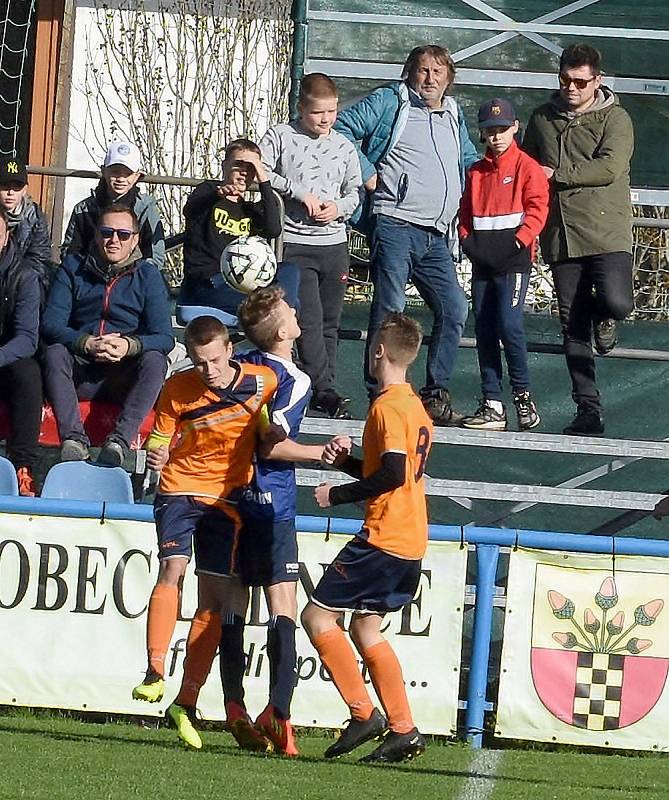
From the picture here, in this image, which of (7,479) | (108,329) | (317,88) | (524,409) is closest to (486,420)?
(524,409)

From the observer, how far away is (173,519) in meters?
7.54

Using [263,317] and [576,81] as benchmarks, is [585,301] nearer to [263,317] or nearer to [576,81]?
[576,81]

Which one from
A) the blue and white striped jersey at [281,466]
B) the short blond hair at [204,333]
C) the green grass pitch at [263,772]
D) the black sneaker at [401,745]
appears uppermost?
the short blond hair at [204,333]

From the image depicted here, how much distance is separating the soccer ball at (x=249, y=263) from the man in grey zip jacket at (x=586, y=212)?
5.93 ft

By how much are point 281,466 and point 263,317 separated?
0.66m

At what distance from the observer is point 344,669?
7.46 m

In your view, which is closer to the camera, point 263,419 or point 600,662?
point 263,419

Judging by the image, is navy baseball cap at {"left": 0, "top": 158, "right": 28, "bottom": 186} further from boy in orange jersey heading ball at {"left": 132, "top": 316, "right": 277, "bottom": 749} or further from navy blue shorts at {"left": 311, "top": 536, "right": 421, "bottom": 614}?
navy blue shorts at {"left": 311, "top": 536, "right": 421, "bottom": 614}

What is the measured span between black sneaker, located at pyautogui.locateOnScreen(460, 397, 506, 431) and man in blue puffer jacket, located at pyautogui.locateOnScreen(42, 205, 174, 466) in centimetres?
192

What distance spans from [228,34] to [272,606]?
32.7ft

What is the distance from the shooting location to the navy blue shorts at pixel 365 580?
7348 mm

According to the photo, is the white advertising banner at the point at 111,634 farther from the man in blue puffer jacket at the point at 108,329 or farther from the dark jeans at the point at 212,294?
the dark jeans at the point at 212,294

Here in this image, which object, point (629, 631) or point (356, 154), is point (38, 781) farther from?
point (356, 154)

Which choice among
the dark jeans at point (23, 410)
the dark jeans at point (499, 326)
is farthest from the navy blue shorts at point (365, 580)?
the dark jeans at point (499, 326)
